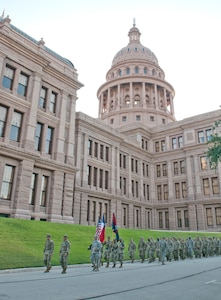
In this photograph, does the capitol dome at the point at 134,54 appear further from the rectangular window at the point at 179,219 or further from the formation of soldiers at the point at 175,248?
the formation of soldiers at the point at 175,248

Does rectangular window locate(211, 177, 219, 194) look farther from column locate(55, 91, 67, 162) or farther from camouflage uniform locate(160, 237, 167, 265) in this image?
camouflage uniform locate(160, 237, 167, 265)

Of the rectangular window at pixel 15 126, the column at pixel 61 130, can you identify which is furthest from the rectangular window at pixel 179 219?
the rectangular window at pixel 15 126

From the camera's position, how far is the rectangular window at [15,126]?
23.2 meters

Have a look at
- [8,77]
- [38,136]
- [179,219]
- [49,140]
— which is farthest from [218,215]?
[8,77]

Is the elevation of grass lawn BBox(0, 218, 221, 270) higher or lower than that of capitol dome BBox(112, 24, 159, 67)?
lower

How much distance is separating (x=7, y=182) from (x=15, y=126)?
4.80 meters

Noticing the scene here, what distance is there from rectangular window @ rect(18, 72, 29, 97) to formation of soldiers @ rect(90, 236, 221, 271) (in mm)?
14647

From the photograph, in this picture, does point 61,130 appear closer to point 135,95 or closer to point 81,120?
point 81,120

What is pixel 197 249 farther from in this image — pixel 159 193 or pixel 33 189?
pixel 159 193

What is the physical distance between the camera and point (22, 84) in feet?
81.1

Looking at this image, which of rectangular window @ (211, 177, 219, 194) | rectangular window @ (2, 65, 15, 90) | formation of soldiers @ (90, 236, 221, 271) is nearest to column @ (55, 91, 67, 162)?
rectangular window @ (2, 65, 15, 90)

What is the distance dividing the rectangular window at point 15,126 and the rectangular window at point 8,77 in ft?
7.54

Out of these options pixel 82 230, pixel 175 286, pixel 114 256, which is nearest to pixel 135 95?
pixel 82 230

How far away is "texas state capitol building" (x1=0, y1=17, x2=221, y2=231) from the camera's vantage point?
23172 mm
